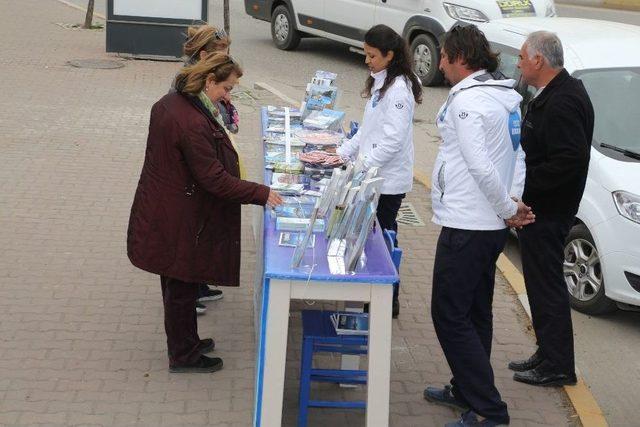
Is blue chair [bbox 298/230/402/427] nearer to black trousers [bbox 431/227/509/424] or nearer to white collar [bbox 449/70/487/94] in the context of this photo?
black trousers [bbox 431/227/509/424]

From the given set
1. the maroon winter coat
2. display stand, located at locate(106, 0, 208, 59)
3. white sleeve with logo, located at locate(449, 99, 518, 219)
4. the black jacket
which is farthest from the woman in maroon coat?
display stand, located at locate(106, 0, 208, 59)

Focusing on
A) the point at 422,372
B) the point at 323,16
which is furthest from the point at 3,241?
the point at 323,16

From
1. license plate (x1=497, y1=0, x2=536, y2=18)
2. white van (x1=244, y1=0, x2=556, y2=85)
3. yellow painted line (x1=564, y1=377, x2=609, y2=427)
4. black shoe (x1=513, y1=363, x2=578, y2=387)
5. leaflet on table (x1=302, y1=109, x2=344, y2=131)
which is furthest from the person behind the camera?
license plate (x1=497, y1=0, x2=536, y2=18)

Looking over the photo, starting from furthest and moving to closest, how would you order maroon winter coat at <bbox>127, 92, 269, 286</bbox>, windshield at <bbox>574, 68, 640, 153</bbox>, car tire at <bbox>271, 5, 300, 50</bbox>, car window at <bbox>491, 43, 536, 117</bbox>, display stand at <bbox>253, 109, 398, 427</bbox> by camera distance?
1. car tire at <bbox>271, 5, 300, 50</bbox>
2. car window at <bbox>491, 43, 536, 117</bbox>
3. windshield at <bbox>574, 68, 640, 153</bbox>
4. maroon winter coat at <bbox>127, 92, 269, 286</bbox>
5. display stand at <bbox>253, 109, 398, 427</bbox>

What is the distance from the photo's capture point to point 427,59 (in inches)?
560

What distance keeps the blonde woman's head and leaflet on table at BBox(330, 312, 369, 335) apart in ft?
4.18

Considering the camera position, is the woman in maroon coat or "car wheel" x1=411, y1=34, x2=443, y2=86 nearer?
the woman in maroon coat

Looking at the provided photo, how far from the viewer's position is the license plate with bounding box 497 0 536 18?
550 inches

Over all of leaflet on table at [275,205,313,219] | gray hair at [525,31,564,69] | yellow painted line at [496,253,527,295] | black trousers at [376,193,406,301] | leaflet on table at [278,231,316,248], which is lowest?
yellow painted line at [496,253,527,295]

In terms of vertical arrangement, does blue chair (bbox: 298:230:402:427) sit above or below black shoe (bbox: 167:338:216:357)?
above

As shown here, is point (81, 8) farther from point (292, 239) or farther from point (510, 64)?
point (292, 239)

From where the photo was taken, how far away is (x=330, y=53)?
17.0m

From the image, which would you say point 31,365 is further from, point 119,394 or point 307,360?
point 307,360

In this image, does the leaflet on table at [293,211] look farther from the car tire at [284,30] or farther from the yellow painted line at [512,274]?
the car tire at [284,30]
